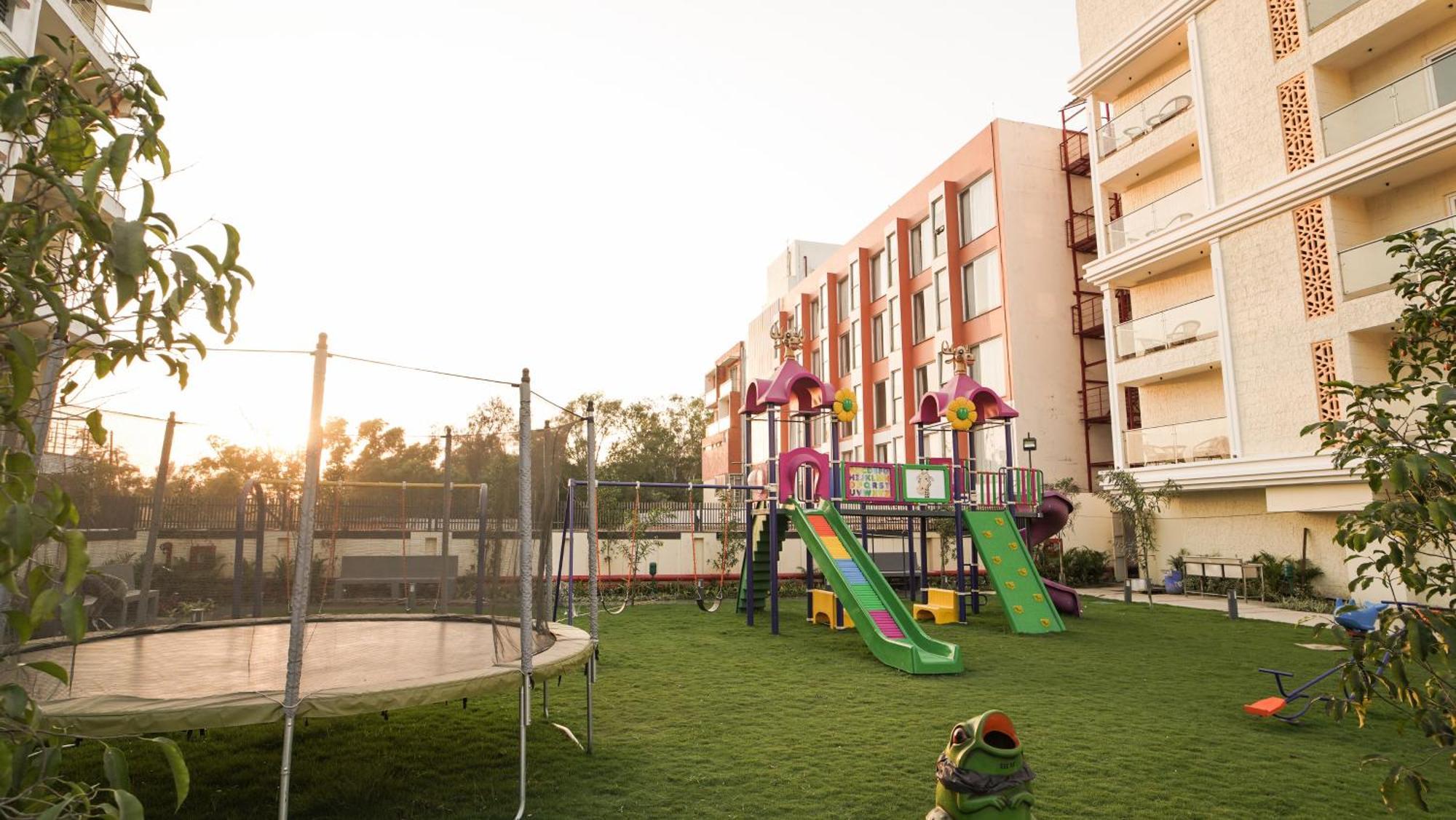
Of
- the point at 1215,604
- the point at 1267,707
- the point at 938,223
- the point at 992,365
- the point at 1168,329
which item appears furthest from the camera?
the point at 938,223

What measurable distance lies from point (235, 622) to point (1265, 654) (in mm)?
13049

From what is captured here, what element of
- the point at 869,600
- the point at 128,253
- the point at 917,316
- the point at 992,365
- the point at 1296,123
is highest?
the point at 1296,123

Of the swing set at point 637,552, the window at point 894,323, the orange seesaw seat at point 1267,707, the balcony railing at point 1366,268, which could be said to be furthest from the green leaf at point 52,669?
the window at point 894,323

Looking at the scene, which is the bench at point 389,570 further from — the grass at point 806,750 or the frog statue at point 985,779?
the frog statue at point 985,779

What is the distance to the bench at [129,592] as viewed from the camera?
6.80m

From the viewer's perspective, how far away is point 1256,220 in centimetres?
→ 1830

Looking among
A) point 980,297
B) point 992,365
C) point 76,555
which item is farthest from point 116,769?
point 980,297

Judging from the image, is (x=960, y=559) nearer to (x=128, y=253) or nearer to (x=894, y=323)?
(x=128, y=253)

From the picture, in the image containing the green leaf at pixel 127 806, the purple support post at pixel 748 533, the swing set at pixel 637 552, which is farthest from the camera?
the purple support post at pixel 748 533

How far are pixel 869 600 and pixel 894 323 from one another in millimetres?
21947

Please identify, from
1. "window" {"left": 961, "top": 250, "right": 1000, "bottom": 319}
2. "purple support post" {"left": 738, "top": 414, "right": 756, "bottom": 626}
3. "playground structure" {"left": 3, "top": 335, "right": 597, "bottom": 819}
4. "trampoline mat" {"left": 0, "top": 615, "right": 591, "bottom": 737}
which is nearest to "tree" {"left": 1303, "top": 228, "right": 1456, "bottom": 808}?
"playground structure" {"left": 3, "top": 335, "right": 597, "bottom": 819}

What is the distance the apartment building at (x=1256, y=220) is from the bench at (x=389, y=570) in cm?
1701

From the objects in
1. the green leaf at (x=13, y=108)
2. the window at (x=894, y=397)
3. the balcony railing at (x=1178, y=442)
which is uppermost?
the window at (x=894, y=397)

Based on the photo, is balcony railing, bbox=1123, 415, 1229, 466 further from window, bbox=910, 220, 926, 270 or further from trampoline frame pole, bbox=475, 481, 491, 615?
trampoline frame pole, bbox=475, 481, 491, 615
